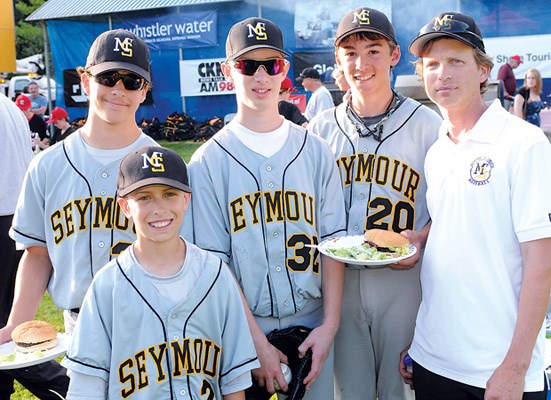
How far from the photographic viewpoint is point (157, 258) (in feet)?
9.01

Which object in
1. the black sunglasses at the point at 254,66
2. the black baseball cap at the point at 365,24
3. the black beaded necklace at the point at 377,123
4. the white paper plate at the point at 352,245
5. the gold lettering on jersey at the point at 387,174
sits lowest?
the white paper plate at the point at 352,245

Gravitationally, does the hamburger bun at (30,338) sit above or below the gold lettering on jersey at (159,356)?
below

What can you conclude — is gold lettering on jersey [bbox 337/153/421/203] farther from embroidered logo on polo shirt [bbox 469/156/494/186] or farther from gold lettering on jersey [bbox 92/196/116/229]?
gold lettering on jersey [bbox 92/196/116/229]

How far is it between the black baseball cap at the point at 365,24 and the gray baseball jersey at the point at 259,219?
0.74m

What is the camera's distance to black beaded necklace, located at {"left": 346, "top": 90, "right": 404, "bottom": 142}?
11.1 feet

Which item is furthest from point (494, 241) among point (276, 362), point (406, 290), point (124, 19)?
point (124, 19)

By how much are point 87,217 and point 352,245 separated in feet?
4.24

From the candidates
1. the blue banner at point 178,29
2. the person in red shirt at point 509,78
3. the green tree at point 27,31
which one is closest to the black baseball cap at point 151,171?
the person in red shirt at point 509,78

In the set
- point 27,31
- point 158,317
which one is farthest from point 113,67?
point 27,31

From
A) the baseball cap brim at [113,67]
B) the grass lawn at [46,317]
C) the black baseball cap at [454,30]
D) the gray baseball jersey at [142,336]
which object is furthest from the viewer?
the grass lawn at [46,317]

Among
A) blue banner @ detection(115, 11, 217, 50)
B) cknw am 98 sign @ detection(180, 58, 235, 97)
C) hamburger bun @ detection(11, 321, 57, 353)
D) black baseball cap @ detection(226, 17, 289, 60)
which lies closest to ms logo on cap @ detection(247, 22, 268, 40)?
black baseball cap @ detection(226, 17, 289, 60)

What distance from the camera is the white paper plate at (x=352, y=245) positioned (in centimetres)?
290

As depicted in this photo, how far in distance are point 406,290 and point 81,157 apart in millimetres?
1818

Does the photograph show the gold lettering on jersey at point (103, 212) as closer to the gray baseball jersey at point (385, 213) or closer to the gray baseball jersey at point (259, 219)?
the gray baseball jersey at point (259, 219)
